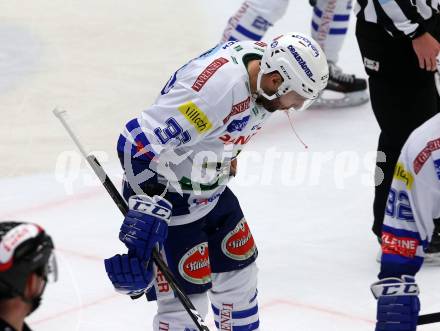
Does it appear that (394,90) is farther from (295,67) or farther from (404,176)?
(404,176)

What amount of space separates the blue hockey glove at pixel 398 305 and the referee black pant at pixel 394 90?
60.1 inches

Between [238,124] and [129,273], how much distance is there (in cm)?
59

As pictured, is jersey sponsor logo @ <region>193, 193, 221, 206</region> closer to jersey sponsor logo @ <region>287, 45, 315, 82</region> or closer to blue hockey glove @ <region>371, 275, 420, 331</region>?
jersey sponsor logo @ <region>287, 45, 315, 82</region>

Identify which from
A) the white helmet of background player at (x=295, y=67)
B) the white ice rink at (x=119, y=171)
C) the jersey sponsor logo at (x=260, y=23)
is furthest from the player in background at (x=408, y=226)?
the jersey sponsor logo at (x=260, y=23)

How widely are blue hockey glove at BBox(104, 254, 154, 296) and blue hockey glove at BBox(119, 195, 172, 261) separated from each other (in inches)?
1.2

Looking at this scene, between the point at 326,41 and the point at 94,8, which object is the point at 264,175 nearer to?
the point at 326,41

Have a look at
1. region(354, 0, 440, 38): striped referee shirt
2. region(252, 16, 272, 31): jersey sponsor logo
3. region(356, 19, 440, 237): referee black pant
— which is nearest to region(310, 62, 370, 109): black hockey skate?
region(252, 16, 272, 31): jersey sponsor logo

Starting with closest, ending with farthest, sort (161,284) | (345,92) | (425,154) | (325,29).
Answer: (425,154), (161,284), (325,29), (345,92)

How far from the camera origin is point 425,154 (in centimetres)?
315

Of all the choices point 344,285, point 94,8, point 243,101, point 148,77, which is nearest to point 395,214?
point 243,101

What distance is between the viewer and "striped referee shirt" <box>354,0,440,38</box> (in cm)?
451

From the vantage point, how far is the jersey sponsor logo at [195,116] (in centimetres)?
345

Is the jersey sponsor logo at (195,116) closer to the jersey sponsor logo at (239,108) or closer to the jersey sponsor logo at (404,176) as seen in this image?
the jersey sponsor logo at (239,108)

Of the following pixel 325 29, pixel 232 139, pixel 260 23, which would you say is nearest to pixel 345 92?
pixel 325 29
